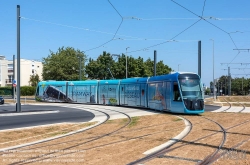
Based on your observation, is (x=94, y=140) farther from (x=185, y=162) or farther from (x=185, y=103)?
(x=185, y=103)

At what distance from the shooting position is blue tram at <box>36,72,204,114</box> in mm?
20562

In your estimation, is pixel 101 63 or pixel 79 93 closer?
pixel 79 93

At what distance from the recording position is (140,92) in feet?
91.7

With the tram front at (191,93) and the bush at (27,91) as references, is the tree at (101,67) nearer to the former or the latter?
the bush at (27,91)

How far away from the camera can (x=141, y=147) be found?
934cm

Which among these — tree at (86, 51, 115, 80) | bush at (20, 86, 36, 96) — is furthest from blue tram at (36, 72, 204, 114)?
bush at (20, 86, 36, 96)

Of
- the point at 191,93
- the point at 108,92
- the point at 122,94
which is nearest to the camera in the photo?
the point at 191,93

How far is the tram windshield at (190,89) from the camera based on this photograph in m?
20.4

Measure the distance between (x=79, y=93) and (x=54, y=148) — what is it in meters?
28.0

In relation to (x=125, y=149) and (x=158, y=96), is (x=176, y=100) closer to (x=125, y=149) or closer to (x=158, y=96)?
(x=158, y=96)

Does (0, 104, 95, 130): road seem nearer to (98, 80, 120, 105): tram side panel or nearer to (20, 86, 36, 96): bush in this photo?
(98, 80, 120, 105): tram side panel

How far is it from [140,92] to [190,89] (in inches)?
314

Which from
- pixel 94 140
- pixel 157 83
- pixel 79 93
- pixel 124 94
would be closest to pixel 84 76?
pixel 79 93

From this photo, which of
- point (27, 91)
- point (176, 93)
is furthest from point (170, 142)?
point (27, 91)
